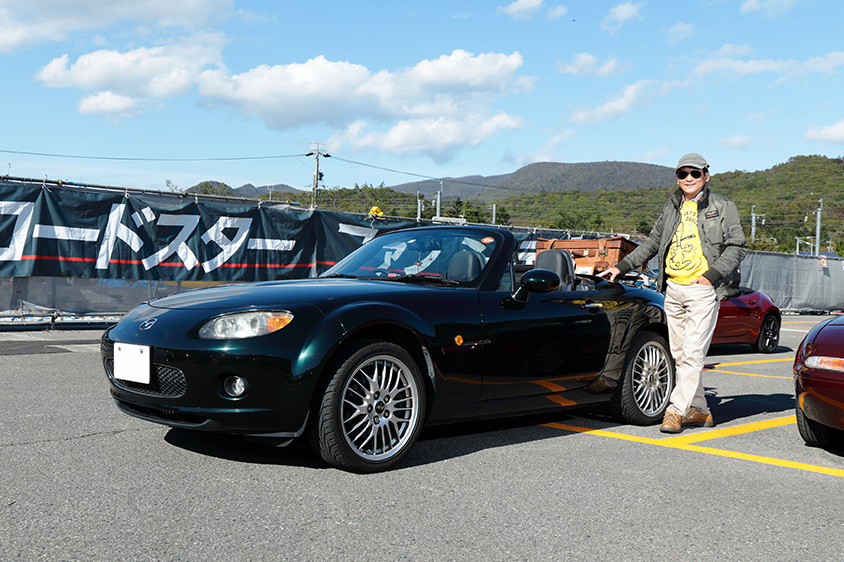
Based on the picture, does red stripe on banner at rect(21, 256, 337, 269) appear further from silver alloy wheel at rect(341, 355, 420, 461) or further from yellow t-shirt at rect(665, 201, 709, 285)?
silver alloy wheel at rect(341, 355, 420, 461)

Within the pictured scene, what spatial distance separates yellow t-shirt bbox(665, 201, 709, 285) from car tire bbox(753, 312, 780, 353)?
7305 millimetres

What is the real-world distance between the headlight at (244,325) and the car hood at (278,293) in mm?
62

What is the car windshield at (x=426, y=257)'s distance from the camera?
4898 millimetres

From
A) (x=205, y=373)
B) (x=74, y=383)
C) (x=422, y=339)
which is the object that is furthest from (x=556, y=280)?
(x=74, y=383)

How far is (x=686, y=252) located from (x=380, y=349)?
9.22ft

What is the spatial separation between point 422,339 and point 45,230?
9.54 meters

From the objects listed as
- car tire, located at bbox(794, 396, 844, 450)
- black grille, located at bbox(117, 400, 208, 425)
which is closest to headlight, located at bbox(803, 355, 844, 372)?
car tire, located at bbox(794, 396, 844, 450)

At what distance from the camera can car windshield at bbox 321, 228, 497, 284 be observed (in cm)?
490

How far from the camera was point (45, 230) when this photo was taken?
38.9 ft

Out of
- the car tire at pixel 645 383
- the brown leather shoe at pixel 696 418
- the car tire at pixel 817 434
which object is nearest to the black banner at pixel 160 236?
the car tire at pixel 645 383

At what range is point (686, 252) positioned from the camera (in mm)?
5789

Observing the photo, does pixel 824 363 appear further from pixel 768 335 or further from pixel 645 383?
pixel 768 335

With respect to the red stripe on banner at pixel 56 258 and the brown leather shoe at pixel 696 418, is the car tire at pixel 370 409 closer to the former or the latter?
the brown leather shoe at pixel 696 418

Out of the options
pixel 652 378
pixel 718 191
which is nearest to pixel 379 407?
pixel 652 378
